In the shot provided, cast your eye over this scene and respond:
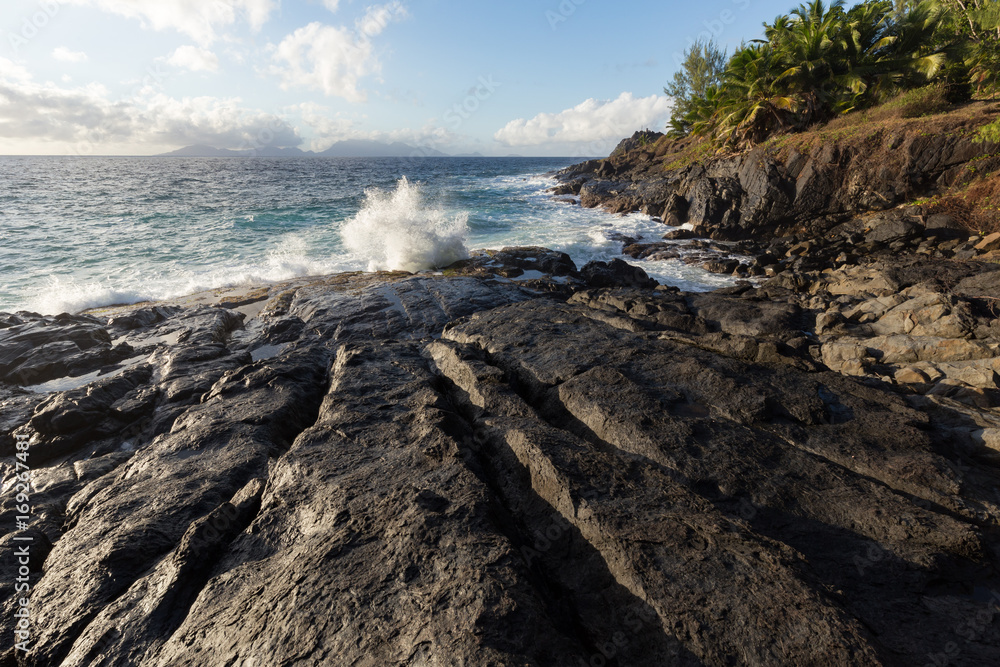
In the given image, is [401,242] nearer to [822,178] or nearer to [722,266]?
[722,266]

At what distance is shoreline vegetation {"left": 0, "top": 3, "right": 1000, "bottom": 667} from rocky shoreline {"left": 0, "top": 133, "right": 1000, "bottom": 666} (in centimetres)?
2

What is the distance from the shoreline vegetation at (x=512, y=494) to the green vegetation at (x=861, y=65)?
2123 centimetres

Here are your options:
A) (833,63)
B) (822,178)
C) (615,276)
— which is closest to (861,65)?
(833,63)

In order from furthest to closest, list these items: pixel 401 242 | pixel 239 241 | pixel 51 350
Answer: pixel 239 241, pixel 401 242, pixel 51 350

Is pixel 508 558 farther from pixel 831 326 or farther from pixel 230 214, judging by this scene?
pixel 230 214

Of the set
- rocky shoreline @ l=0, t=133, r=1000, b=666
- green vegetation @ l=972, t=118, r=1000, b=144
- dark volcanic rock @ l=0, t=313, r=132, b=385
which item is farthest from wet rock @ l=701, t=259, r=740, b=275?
dark volcanic rock @ l=0, t=313, r=132, b=385

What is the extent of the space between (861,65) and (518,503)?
33.5 metres

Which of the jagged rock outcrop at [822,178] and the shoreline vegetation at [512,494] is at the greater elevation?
the jagged rock outcrop at [822,178]

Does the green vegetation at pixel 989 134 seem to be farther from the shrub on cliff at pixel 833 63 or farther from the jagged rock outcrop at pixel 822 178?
the shrub on cliff at pixel 833 63

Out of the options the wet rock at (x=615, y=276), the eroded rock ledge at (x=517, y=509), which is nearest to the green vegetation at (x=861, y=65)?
the wet rock at (x=615, y=276)

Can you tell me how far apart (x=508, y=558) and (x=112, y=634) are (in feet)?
9.94

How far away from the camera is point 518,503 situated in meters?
3.87

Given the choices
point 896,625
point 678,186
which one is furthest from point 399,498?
point 678,186

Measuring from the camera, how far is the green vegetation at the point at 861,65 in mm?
21516
